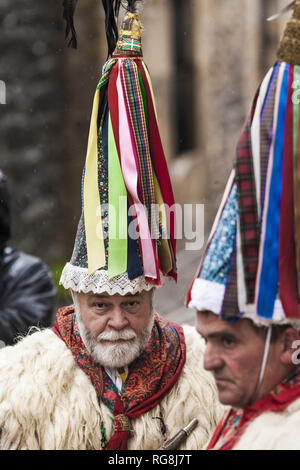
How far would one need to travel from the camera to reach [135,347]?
3.19 meters

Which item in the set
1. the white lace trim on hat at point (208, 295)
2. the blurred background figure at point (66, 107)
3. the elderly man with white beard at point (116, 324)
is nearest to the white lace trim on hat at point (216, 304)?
the white lace trim on hat at point (208, 295)

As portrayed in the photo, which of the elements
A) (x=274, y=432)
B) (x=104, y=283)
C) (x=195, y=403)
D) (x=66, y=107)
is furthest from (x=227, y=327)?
(x=66, y=107)

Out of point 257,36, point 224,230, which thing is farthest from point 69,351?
point 257,36

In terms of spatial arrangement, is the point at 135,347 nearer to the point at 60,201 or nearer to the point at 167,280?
the point at 167,280

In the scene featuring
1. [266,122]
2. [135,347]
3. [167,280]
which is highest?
[266,122]

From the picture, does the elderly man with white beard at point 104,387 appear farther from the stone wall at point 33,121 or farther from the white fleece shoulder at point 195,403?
the stone wall at point 33,121

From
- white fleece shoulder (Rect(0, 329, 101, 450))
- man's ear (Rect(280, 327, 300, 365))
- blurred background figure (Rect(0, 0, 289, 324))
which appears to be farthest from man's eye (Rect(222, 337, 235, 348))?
blurred background figure (Rect(0, 0, 289, 324))

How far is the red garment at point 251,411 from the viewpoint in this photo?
224 cm

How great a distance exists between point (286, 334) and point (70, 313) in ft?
4.65

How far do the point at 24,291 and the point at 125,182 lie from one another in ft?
5.99

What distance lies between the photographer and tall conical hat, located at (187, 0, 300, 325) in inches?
86.0

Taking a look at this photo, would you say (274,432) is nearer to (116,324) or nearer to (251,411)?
(251,411)

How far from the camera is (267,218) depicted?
220 cm

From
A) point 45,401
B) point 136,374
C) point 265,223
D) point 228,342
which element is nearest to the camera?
point 265,223
